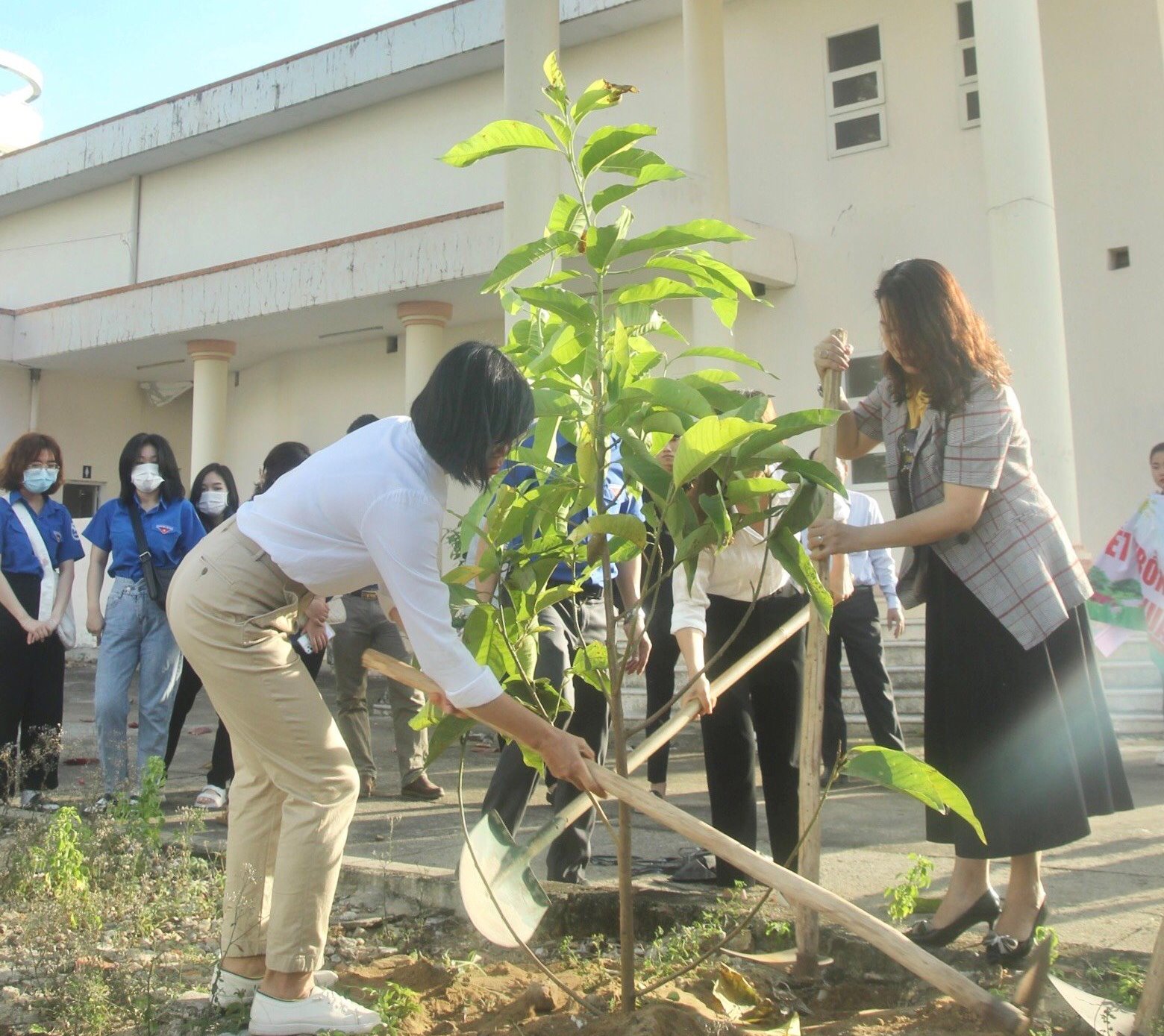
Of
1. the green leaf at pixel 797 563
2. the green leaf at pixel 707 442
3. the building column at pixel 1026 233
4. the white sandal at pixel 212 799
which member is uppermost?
the building column at pixel 1026 233

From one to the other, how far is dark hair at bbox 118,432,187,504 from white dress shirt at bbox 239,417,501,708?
317cm

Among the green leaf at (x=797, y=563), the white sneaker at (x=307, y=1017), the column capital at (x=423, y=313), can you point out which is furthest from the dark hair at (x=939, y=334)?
the column capital at (x=423, y=313)

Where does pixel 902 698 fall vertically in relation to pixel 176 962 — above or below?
above

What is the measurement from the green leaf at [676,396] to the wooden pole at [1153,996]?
57.1 inches

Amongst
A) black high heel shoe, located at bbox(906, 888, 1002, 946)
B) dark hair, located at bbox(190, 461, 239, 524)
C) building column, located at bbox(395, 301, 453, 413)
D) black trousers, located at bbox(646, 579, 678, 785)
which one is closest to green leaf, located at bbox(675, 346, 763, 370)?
black high heel shoe, located at bbox(906, 888, 1002, 946)

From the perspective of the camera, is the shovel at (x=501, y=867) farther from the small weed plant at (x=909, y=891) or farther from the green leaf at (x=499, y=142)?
the green leaf at (x=499, y=142)

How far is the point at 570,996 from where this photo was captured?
117 inches

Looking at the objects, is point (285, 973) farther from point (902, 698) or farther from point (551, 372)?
point (902, 698)

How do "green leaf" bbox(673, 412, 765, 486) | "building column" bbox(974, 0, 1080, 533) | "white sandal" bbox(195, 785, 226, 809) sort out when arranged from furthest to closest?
"building column" bbox(974, 0, 1080, 533) → "white sandal" bbox(195, 785, 226, 809) → "green leaf" bbox(673, 412, 765, 486)

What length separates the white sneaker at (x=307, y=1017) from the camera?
9.28 feet

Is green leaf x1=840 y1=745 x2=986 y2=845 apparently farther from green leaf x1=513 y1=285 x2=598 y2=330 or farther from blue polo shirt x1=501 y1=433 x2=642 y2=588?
blue polo shirt x1=501 y1=433 x2=642 y2=588

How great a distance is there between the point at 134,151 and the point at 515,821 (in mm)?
14376

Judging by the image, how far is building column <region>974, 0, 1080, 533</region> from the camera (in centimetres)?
748

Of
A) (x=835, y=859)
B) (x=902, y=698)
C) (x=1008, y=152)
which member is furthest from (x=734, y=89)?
(x=835, y=859)
